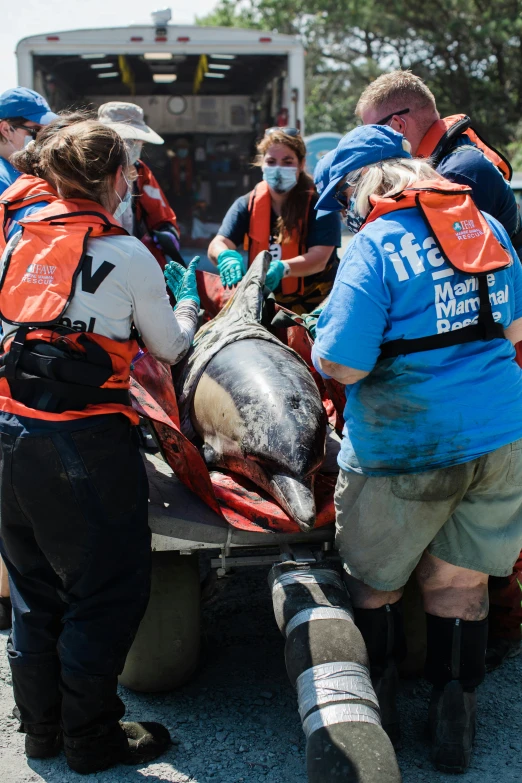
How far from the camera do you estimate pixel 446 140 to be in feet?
10.5

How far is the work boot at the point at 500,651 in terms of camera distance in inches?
124

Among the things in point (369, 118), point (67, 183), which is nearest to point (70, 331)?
point (67, 183)

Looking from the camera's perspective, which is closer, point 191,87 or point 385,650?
point 385,650

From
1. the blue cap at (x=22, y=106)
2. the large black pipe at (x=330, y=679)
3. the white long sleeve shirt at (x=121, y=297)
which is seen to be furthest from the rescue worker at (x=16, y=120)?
the large black pipe at (x=330, y=679)

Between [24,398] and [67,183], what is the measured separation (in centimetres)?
66

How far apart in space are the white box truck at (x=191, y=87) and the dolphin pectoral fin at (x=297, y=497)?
597 centimetres

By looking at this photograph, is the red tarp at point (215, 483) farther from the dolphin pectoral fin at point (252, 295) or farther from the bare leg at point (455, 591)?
the dolphin pectoral fin at point (252, 295)

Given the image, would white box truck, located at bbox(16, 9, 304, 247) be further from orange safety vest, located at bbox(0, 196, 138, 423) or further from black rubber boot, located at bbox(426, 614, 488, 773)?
black rubber boot, located at bbox(426, 614, 488, 773)

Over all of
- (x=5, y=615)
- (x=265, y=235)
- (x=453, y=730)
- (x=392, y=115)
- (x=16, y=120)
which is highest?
(x=392, y=115)

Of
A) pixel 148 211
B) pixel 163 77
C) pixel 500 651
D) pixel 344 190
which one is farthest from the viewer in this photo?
pixel 163 77

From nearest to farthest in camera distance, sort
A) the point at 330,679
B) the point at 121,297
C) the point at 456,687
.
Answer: the point at 330,679 < the point at 121,297 < the point at 456,687

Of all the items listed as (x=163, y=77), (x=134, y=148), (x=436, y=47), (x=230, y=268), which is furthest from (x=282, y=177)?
(x=436, y=47)

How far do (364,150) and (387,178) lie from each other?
6.3 inches

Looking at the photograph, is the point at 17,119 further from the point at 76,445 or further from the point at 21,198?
the point at 76,445
